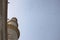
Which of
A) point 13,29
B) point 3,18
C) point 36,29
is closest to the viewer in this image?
point 3,18

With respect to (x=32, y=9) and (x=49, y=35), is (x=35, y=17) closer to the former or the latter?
(x=32, y=9)

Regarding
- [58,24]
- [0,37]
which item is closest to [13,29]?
[0,37]

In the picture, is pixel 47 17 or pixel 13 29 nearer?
pixel 13 29

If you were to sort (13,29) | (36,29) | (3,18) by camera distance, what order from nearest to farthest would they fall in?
(3,18) < (13,29) < (36,29)

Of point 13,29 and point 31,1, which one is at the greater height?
point 31,1

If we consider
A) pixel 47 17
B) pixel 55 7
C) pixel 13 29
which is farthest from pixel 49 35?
pixel 13 29

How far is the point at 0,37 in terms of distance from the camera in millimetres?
646

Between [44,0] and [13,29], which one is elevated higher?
[44,0]

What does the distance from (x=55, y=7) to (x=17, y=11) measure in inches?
42.7

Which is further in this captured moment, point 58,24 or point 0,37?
point 58,24

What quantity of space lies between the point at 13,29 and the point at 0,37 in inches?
22.3

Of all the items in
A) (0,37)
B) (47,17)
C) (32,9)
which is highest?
(32,9)

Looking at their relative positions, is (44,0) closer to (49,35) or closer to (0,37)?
(49,35)

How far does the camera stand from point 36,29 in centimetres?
343
